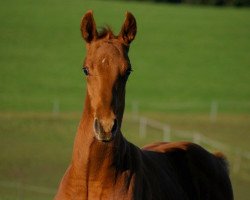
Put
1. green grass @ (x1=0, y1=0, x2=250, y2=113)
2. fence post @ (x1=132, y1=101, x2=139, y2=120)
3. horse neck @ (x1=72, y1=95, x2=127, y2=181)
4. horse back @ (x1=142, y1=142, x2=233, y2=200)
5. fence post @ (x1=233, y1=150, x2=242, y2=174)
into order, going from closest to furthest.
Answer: horse neck @ (x1=72, y1=95, x2=127, y2=181)
horse back @ (x1=142, y1=142, x2=233, y2=200)
fence post @ (x1=233, y1=150, x2=242, y2=174)
fence post @ (x1=132, y1=101, x2=139, y2=120)
green grass @ (x1=0, y1=0, x2=250, y2=113)

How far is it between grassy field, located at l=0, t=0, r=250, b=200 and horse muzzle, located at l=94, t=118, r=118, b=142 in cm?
1059

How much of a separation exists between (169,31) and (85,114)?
45.0 metres

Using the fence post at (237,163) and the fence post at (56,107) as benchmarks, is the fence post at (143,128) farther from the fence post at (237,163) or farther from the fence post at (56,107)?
the fence post at (56,107)

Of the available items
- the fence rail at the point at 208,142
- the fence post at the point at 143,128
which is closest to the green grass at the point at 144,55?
the fence post at the point at 143,128

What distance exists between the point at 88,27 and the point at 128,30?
38 cm

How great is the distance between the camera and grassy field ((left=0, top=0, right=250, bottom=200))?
21.7 metres

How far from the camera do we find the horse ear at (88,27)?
5.62 m

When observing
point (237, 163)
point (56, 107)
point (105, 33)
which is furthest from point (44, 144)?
point (105, 33)

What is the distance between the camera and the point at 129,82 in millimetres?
39438

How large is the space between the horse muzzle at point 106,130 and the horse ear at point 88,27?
36.3 inches

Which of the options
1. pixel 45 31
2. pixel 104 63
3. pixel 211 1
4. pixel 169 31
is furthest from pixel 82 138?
pixel 211 1

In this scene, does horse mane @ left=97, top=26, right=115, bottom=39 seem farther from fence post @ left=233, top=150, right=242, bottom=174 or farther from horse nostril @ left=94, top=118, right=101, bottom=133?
fence post @ left=233, top=150, right=242, bottom=174

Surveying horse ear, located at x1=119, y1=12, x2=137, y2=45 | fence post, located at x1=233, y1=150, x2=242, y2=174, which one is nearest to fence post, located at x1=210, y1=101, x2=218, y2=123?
fence post, located at x1=233, y1=150, x2=242, y2=174

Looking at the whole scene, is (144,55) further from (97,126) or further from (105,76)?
(97,126)
